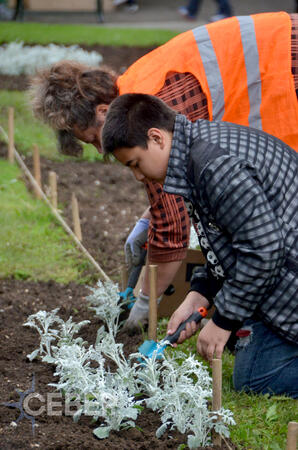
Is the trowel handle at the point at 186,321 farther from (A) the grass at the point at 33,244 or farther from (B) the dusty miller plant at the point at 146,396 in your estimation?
(A) the grass at the point at 33,244

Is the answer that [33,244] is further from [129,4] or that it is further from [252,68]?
[129,4]

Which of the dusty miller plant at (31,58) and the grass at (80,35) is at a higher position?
the dusty miller plant at (31,58)

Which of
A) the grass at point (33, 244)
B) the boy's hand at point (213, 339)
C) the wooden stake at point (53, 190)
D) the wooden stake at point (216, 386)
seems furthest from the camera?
the wooden stake at point (53, 190)

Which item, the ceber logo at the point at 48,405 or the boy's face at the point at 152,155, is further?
the ceber logo at the point at 48,405

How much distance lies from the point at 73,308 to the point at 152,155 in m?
1.77

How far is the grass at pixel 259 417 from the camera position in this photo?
2668 mm

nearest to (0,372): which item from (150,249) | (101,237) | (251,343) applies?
(150,249)

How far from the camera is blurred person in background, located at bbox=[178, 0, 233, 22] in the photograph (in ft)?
43.3

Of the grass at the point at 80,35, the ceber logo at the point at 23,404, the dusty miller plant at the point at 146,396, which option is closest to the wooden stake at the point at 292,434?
the dusty miller plant at the point at 146,396

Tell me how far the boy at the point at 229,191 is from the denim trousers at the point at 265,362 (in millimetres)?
166

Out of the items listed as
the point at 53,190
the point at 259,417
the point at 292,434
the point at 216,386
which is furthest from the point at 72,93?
the point at 53,190

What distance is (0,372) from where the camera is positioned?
313 centimetres

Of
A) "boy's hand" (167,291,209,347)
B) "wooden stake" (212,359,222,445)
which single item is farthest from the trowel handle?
"wooden stake" (212,359,222,445)

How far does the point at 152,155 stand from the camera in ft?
8.34
